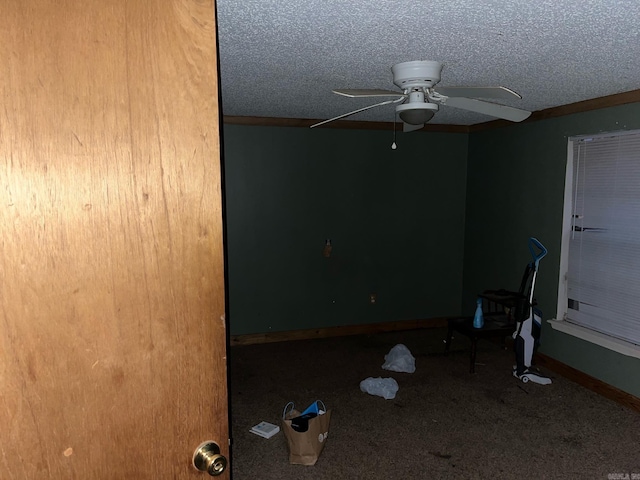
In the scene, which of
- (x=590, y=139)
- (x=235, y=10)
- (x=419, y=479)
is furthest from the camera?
(x=590, y=139)

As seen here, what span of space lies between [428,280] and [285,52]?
12.2 feet

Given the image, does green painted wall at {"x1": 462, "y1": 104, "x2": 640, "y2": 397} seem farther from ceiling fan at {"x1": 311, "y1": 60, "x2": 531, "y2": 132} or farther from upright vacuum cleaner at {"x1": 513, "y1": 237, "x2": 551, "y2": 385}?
ceiling fan at {"x1": 311, "y1": 60, "x2": 531, "y2": 132}

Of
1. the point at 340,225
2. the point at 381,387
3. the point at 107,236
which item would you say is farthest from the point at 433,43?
the point at 340,225

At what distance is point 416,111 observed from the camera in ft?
7.94

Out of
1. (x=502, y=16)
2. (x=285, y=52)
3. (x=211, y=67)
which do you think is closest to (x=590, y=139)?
(x=502, y=16)

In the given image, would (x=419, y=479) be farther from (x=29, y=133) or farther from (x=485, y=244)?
(x=485, y=244)

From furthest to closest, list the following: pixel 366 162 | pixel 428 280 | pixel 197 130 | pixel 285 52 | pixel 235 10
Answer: pixel 428 280 → pixel 366 162 → pixel 285 52 → pixel 235 10 → pixel 197 130

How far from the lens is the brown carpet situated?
278cm

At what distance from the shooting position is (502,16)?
1847mm

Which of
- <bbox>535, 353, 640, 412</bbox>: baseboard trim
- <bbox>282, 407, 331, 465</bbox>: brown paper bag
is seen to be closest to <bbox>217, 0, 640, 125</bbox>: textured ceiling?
A: <bbox>282, 407, 331, 465</bbox>: brown paper bag

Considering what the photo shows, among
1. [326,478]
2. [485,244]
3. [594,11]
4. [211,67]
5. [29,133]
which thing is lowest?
[326,478]

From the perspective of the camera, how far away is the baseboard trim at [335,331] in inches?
195

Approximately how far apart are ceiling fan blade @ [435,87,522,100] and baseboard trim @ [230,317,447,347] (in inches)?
129

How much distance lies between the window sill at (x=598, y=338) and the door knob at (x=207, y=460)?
11.2 ft
